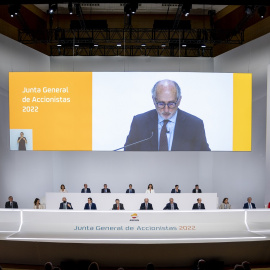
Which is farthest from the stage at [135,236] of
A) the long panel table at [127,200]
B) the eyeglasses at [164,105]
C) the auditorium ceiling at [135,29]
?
the auditorium ceiling at [135,29]

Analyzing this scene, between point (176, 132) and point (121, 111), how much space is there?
174 centimetres

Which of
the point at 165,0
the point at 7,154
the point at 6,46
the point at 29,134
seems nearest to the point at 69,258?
the point at 165,0

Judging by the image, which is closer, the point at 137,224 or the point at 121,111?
the point at 137,224

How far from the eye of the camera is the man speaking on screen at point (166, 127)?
9.01 metres

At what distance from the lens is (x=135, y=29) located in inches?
522

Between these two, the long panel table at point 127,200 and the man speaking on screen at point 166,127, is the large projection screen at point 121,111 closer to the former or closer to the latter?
the man speaking on screen at point 166,127

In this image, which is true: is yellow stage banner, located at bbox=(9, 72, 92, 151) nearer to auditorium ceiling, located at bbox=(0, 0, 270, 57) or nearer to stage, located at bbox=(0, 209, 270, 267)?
auditorium ceiling, located at bbox=(0, 0, 270, 57)

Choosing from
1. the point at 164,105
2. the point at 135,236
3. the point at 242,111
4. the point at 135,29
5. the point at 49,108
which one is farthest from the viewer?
the point at 135,29

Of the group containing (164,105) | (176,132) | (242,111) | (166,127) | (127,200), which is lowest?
(127,200)

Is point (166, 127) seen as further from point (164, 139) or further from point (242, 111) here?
point (242, 111)

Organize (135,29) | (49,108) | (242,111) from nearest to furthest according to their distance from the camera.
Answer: (49,108)
(242,111)
(135,29)

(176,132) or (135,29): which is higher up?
(135,29)

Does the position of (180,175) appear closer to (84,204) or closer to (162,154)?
(162,154)

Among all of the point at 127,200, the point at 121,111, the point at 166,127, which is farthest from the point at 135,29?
the point at 127,200
